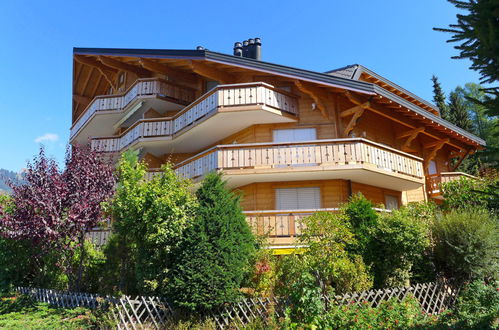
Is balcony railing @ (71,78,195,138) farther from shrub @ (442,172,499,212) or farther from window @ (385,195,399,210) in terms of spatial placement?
shrub @ (442,172,499,212)

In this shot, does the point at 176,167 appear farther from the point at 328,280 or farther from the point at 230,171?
the point at 328,280

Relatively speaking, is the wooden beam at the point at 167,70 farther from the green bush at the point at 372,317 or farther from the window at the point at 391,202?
the green bush at the point at 372,317

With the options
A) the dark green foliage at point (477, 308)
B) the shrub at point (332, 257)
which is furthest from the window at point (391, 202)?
the shrub at point (332, 257)

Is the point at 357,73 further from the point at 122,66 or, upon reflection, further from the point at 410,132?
the point at 122,66

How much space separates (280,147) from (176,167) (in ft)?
19.1

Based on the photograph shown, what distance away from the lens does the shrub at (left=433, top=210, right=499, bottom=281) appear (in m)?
9.67

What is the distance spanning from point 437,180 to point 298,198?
8680 mm

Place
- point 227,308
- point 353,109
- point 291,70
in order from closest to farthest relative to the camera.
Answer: point 227,308 → point 291,70 → point 353,109

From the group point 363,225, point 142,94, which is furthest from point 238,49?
point 363,225

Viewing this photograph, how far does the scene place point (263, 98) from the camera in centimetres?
1579

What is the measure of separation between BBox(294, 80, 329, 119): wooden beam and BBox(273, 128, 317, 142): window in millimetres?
975

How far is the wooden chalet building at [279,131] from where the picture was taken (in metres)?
14.6

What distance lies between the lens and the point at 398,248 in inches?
380

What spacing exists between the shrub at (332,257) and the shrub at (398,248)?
0.70 meters
